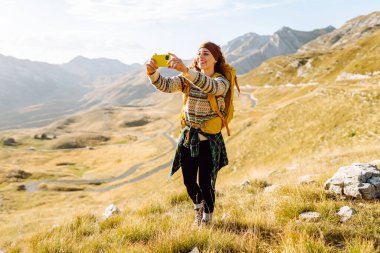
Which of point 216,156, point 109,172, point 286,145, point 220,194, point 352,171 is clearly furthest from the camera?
point 109,172

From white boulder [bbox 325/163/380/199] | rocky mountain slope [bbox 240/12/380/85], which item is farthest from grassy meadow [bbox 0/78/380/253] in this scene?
rocky mountain slope [bbox 240/12/380/85]

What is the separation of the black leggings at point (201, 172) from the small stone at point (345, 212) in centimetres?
224

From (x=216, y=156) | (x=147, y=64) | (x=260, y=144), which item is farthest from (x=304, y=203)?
(x=260, y=144)

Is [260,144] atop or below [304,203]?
below

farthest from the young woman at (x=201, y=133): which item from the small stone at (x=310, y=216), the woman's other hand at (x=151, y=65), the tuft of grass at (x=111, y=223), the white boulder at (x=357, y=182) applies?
the white boulder at (x=357, y=182)

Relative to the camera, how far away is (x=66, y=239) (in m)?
5.70

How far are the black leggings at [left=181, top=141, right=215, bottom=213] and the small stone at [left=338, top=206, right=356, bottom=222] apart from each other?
2.24 metres

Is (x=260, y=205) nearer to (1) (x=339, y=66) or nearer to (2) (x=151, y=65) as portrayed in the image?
(2) (x=151, y=65)

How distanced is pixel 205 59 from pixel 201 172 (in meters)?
2.04

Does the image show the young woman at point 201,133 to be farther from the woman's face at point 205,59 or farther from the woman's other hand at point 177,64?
the woman's other hand at point 177,64

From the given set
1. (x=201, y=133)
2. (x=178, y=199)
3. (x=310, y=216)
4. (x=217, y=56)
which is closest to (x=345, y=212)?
(x=310, y=216)

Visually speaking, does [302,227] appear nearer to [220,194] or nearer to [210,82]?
[210,82]

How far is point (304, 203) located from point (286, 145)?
3472 cm

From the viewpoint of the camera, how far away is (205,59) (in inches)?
232
